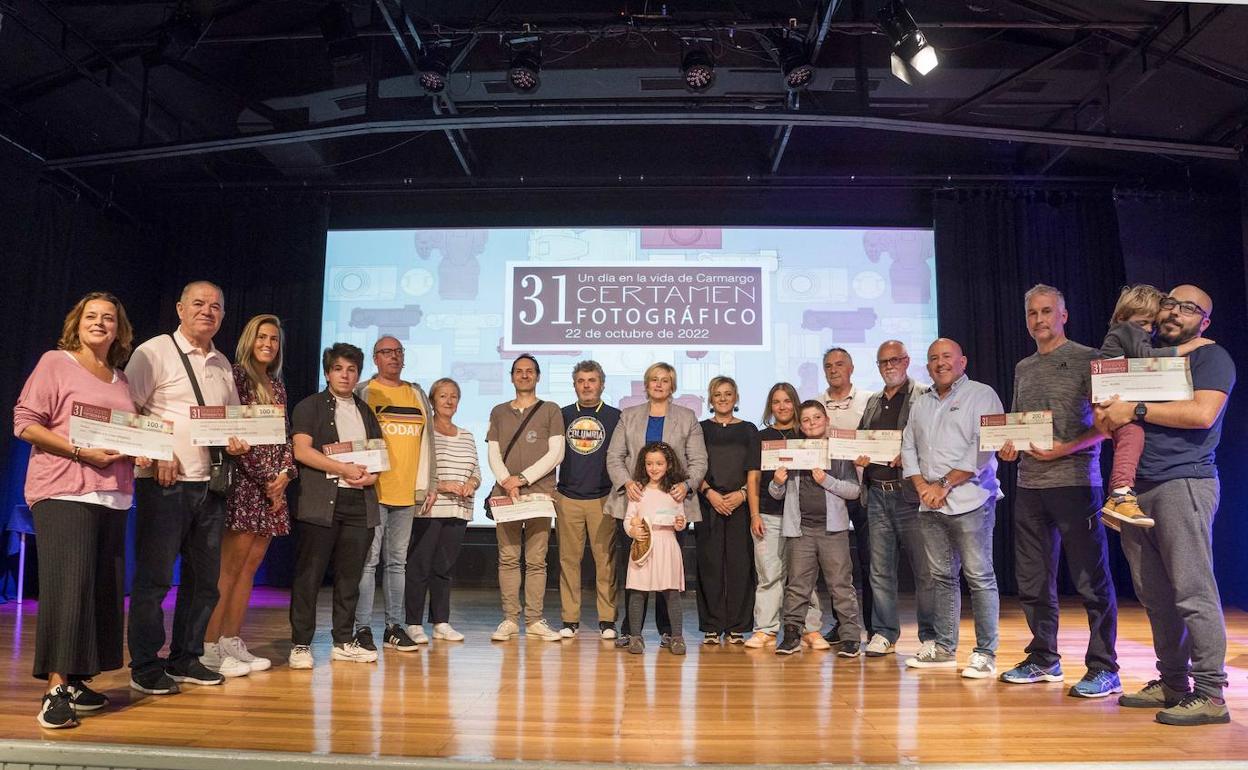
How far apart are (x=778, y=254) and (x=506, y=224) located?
2.49 metres

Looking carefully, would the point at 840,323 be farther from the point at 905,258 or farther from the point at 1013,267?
the point at 1013,267

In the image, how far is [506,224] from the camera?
8.02 metres

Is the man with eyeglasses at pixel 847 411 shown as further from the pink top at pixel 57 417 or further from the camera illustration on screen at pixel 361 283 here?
the camera illustration on screen at pixel 361 283

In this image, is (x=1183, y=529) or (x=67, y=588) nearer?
(x=67, y=588)

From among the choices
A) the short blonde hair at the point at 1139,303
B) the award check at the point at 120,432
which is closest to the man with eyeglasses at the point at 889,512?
the short blonde hair at the point at 1139,303

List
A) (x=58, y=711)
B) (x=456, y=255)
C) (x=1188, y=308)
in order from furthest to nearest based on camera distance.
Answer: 1. (x=456, y=255)
2. (x=1188, y=308)
3. (x=58, y=711)

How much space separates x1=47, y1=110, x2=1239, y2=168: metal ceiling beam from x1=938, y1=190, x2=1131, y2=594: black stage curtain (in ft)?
4.63

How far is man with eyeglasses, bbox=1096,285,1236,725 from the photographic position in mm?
2996

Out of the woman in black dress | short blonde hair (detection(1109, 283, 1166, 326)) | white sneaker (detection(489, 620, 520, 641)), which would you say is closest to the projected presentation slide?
the woman in black dress

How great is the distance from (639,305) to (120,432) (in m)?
4.95

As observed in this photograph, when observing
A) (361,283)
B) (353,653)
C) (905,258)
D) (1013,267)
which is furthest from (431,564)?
(1013,267)

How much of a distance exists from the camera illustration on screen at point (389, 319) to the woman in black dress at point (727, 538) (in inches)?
147

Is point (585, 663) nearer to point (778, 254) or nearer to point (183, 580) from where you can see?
point (183, 580)

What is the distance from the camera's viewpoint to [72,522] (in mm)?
2877
